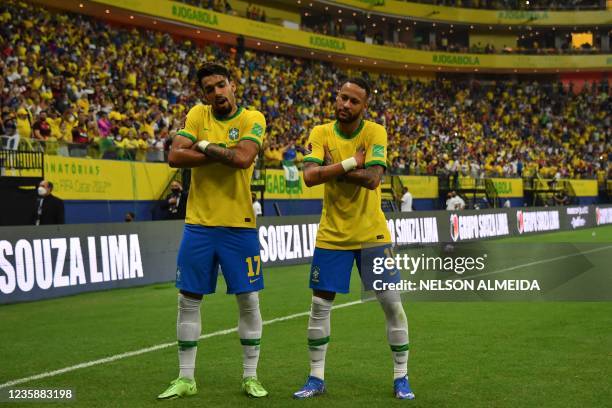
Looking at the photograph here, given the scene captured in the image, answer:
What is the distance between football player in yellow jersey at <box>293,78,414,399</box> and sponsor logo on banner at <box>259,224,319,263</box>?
12.4 m

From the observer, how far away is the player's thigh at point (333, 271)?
630 centimetres

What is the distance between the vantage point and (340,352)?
850 cm

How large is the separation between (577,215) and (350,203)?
36.0 metres

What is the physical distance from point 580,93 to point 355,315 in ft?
194

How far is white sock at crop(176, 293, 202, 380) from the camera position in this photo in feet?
20.9

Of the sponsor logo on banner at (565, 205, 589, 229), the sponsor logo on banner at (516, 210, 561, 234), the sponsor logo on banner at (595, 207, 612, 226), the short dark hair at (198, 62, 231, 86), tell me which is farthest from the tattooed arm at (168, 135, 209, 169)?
the sponsor logo on banner at (595, 207, 612, 226)

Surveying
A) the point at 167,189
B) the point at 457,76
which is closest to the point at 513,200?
the point at 457,76

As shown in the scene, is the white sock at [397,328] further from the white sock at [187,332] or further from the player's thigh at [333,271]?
the white sock at [187,332]

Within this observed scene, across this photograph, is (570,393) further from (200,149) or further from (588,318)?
(588,318)

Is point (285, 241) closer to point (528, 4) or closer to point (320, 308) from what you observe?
point (320, 308)

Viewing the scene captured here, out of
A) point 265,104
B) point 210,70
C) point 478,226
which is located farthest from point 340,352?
point 265,104

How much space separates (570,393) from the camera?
21.2 ft

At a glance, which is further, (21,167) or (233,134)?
(21,167)

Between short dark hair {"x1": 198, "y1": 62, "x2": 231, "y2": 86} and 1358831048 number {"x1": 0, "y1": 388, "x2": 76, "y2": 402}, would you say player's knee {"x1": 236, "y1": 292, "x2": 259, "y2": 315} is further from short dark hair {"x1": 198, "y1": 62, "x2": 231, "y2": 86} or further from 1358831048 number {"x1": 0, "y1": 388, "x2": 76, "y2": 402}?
short dark hair {"x1": 198, "y1": 62, "x2": 231, "y2": 86}
